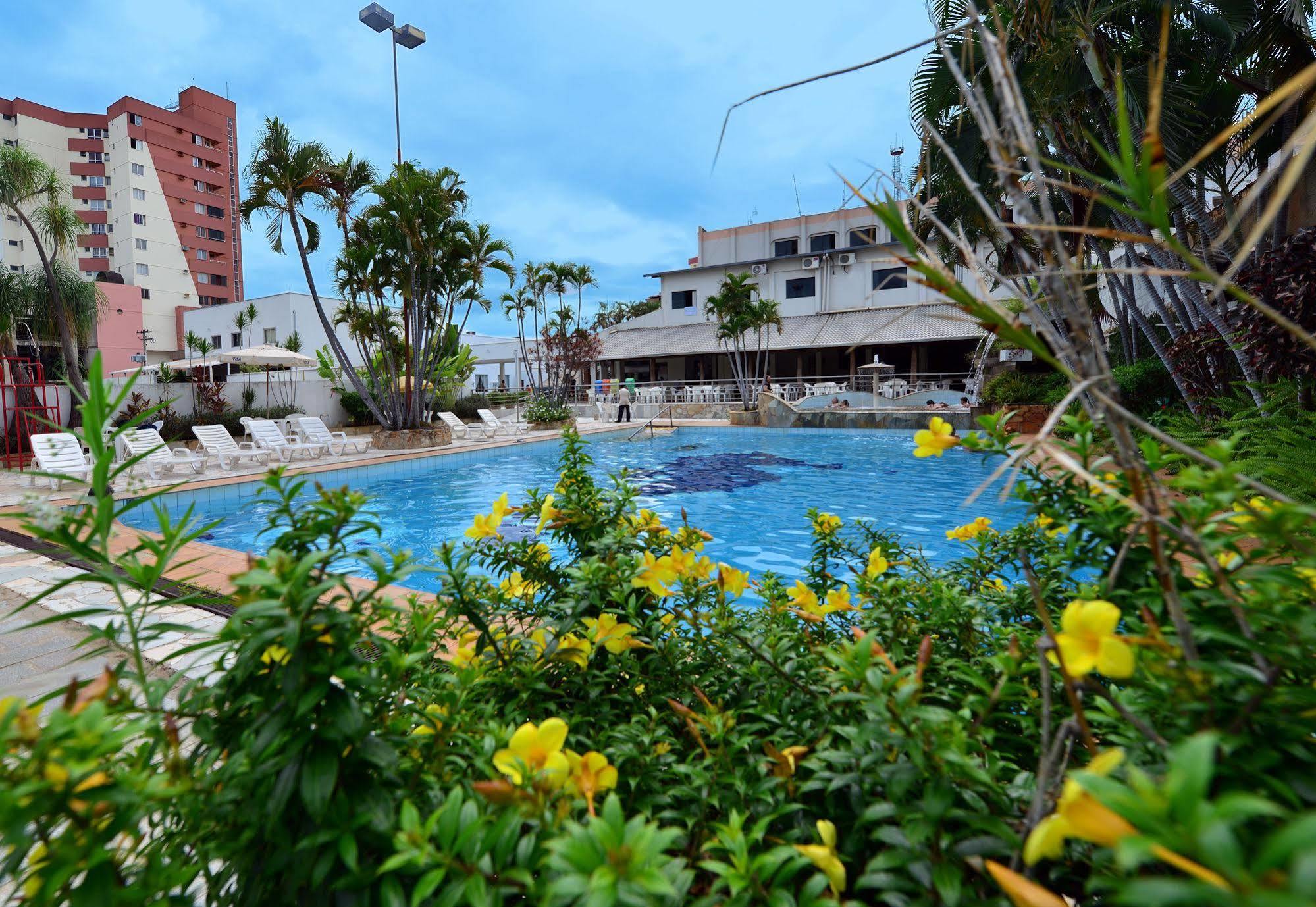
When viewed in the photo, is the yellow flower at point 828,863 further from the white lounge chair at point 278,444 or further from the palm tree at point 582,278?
the palm tree at point 582,278

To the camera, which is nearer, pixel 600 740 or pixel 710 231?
pixel 600 740

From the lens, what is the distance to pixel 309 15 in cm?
2709

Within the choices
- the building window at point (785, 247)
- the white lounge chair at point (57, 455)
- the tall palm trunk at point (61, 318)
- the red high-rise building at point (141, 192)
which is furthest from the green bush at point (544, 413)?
the red high-rise building at point (141, 192)

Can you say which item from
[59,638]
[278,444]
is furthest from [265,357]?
[59,638]

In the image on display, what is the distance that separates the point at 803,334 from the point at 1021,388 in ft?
51.3

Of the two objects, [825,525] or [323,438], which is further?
[323,438]

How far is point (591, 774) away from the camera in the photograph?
104 centimetres

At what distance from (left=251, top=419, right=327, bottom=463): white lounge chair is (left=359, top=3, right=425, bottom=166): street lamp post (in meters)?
8.89

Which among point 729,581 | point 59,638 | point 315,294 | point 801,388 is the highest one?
point 315,294

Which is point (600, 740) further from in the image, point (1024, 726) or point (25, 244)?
point (25, 244)

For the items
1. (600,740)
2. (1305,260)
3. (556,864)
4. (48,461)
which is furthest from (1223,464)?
(48,461)

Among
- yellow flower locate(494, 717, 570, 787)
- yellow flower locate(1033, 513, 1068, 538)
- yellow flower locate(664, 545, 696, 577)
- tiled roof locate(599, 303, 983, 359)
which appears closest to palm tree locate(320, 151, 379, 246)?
tiled roof locate(599, 303, 983, 359)

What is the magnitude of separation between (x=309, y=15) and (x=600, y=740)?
1400 inches

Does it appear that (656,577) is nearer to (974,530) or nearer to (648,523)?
(648,523)
